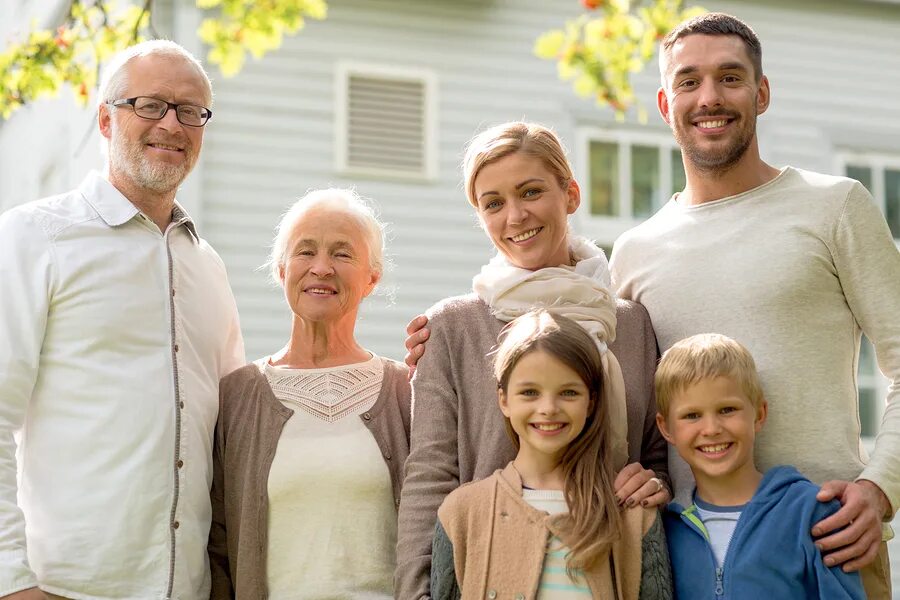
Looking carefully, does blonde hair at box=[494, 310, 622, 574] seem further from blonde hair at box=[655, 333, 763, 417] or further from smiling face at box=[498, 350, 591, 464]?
blonde hair at box=[655, 333, 763, 417]

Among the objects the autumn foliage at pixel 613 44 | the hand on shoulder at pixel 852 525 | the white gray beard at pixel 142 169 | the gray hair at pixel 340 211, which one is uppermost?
the autumn foliage at pixel 613 44

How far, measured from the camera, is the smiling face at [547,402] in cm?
303

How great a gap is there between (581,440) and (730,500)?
396mm

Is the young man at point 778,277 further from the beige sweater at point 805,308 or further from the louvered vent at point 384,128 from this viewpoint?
the louvered vent at point 384,128

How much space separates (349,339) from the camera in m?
3.72

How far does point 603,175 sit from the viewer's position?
953 cm

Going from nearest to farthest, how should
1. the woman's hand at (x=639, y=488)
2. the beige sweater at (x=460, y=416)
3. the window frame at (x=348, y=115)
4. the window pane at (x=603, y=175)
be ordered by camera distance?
the woman's hand at (x=639, y=488), the beige sweater at (x=460, y=416), the window frame at (x=348, y=115), the window pane at (x=603, y=175)

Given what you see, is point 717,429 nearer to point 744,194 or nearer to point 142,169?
point 744,194

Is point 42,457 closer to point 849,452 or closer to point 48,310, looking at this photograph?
point 48,310

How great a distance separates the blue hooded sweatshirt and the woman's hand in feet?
0.33

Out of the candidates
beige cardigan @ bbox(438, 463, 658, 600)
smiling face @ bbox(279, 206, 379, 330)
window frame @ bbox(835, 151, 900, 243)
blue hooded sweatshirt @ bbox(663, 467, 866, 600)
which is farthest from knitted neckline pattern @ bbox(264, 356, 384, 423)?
window frame @ bbox(835, 151, 900, 243)

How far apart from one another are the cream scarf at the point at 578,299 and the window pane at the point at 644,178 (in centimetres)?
636

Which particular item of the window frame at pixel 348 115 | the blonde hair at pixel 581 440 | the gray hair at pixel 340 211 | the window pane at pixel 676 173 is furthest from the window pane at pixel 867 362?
the blonde hair at pixel 581 440

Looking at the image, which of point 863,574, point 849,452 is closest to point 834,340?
point 849,452
